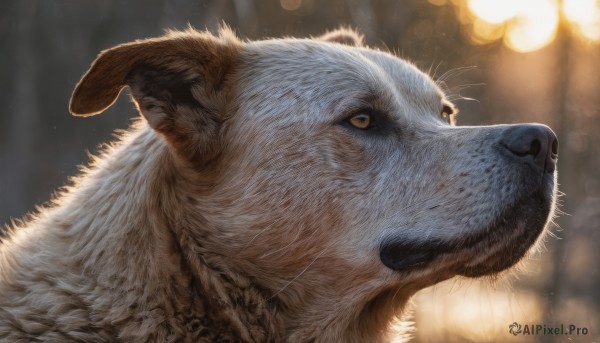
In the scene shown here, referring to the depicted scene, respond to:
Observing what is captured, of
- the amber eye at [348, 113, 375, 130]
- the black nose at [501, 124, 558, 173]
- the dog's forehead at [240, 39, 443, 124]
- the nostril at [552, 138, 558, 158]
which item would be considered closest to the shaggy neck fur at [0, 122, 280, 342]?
the dog's forehead at [240, 39, 443, 124]

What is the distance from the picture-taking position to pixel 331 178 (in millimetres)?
3689

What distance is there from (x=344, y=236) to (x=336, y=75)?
2.46 feet

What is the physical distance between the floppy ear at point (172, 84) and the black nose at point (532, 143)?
123cm

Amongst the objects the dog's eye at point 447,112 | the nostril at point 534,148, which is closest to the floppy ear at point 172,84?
the dog's eye at point 447,112

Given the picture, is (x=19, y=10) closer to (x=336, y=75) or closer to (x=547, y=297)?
(x=547, y=297)

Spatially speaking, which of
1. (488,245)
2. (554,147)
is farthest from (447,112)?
(488,245)

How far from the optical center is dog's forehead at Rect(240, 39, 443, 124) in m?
3.90

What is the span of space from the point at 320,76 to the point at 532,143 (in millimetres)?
996

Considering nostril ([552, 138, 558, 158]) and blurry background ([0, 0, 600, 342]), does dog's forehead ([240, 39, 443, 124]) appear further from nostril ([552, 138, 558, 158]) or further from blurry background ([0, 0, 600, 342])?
blurry background ([0, 0, 600, 342])

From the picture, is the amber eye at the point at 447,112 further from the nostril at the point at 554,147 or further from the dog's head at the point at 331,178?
the nostril at the point at 554,147

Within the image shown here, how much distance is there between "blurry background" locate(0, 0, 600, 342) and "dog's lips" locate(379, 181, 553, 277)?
5197mm

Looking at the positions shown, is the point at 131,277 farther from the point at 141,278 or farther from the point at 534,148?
the point at 534,148

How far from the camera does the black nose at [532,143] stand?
351cm

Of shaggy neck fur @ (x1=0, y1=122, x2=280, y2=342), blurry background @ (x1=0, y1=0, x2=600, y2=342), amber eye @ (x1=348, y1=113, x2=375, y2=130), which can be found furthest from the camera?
blurry background @ (x1=0, y1=0, x2=600, y2=342)
